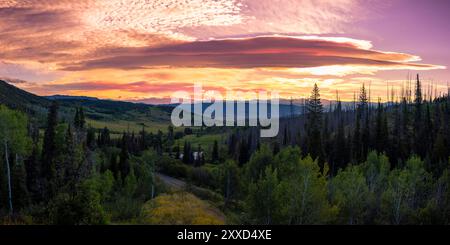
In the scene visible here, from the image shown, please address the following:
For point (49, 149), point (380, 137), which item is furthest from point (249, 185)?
point (380, 137)

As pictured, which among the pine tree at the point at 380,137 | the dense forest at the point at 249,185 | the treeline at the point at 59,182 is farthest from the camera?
the pine tree at the point at 380,137

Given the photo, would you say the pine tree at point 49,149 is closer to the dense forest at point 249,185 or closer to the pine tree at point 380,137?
the dense forest at point 249,185

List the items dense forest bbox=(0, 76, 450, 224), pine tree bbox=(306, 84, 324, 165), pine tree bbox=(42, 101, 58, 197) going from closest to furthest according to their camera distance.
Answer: dense forest bbox=(0, 76, 450, 224) < pine tree bbox=(42, 101, 58, 197) < pine tree bbox=(306, 84, 324, 165)

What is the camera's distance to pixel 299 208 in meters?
43.4

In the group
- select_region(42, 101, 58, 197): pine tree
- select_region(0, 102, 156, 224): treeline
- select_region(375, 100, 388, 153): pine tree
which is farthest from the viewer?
select_region(375, 100, 388, 153): pine tree

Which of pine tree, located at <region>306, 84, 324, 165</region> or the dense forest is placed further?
pine tree, located at <region>306, 84, 324, 165</region>

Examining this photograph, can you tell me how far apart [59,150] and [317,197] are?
64.5 m

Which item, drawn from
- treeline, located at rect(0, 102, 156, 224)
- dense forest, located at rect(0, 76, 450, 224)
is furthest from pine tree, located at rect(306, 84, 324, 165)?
treeline, located at rect(0, 102, 156, 224)

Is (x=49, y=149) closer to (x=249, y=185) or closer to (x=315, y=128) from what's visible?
(x=249, y=185)

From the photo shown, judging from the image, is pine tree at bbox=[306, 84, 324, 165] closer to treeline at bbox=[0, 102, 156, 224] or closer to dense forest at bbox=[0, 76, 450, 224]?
dense forest at bbox=[0, 76, 450, 224]

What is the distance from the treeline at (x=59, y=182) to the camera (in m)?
27.2

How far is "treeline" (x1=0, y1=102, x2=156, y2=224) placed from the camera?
27.2m

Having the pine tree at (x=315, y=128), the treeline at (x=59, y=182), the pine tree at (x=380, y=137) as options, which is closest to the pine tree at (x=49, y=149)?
the treeline at (x=59, y=182)
